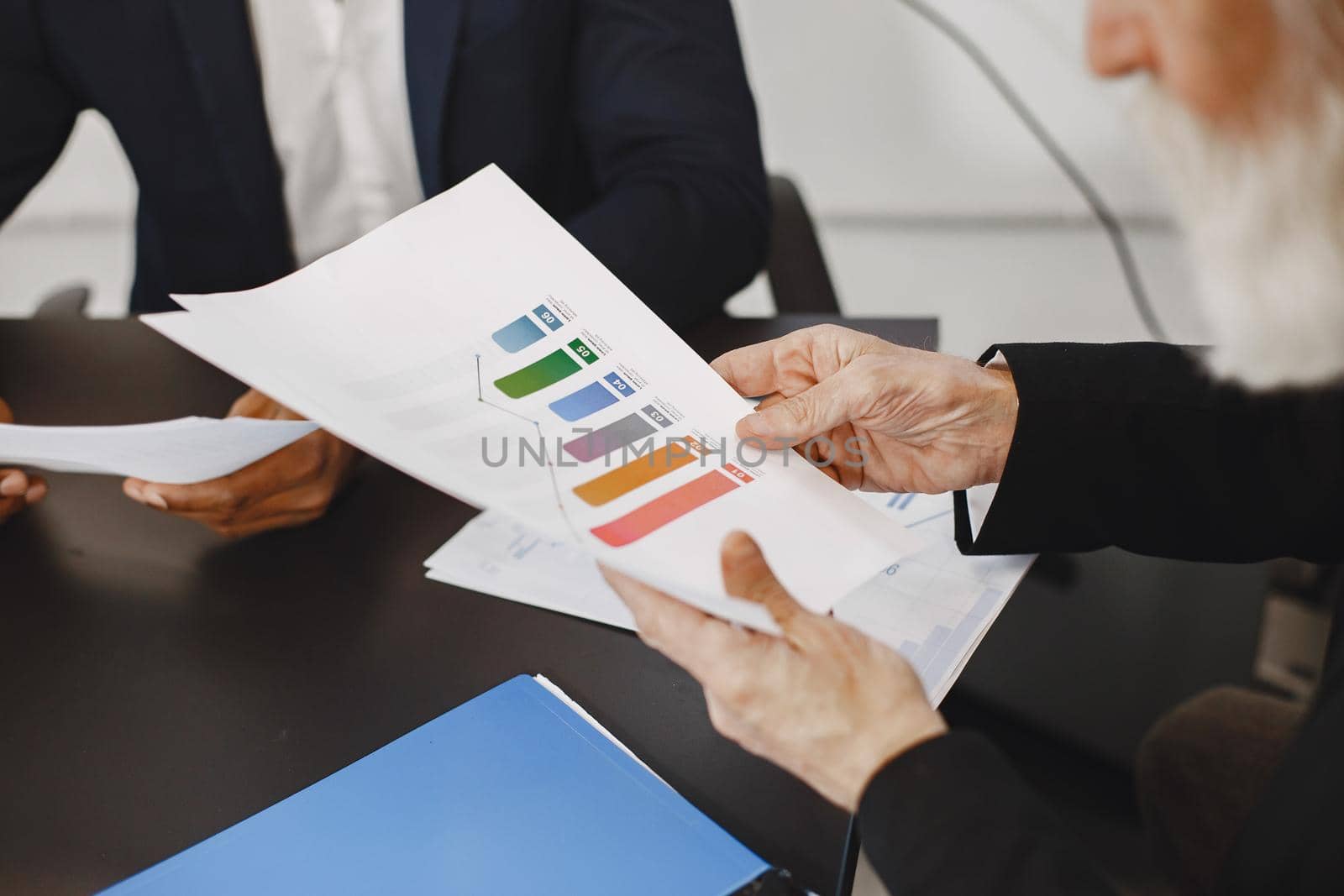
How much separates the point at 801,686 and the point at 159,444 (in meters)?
0.44

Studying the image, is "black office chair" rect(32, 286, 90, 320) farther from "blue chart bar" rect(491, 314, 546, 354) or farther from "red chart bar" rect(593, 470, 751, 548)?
"red chart bar" rect(593, 470, 751, 548)

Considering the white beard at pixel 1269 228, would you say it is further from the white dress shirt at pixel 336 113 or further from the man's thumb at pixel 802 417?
the white dress shirt at pixel 336 113

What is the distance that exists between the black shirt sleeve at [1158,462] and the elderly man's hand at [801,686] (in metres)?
0.23

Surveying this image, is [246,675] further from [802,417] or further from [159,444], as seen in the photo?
[802,417]

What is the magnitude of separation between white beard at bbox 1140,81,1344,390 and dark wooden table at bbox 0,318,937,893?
12.8 inches

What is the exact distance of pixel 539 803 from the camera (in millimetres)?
530

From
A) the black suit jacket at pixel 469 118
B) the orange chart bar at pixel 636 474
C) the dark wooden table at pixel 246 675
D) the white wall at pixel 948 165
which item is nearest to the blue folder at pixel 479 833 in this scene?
the dark wooden table at pixel 246 675

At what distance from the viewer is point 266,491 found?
76 centimetres

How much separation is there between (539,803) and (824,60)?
1.73 meters

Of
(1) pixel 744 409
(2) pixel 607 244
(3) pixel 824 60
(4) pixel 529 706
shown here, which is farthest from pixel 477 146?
(3) pixel 824 60

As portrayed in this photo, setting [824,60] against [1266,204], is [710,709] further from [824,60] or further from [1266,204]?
[824,60]

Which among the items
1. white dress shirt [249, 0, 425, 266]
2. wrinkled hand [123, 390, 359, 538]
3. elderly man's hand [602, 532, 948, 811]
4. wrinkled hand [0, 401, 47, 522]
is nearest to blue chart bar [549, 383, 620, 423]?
elderly man's hand [602, 532, 948, 811]

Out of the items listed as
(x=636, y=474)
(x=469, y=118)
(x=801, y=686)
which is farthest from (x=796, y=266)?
(x=801, y=686)

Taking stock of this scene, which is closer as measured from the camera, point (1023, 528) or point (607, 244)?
point (1023, 528)
